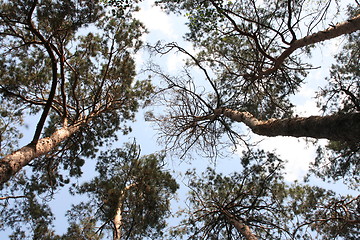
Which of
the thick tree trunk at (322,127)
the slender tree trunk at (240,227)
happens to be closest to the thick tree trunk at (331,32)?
the thick tree trunk at (322,127)

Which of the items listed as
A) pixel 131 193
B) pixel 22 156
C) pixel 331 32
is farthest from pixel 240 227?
pixel 22 156

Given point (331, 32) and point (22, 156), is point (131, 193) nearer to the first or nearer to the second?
point (22, 156)

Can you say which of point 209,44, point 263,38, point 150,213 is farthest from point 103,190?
point 263,38

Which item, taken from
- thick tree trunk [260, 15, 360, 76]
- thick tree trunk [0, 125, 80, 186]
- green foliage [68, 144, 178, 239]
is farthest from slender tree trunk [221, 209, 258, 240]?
thick tree trunk [0, 125, 80, 186]

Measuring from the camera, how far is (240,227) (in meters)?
5.38

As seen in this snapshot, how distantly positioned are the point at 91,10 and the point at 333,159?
6.89 meters

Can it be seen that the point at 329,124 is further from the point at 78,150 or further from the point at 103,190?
the point at 78,150

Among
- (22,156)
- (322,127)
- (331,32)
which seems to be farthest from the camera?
(331,32)

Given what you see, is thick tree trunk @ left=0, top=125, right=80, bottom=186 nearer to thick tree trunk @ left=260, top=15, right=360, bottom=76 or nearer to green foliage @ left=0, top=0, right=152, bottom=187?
green foliage @ left=0, top=0, right=152, bottom=187

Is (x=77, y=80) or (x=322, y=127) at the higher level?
(x=77, y=80)

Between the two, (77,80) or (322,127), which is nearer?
(322,127)

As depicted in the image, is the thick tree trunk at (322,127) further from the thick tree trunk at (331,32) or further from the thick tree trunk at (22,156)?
the thick tree trunk at (22,156)

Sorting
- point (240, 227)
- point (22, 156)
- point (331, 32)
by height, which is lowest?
point (240, 227)

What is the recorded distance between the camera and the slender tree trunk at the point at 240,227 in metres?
5.08
